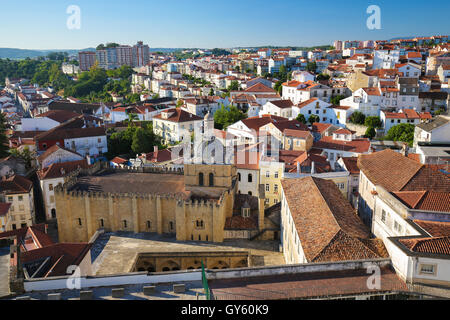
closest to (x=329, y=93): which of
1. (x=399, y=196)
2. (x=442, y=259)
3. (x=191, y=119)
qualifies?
(x=191, y=119)

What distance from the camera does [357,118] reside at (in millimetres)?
66938

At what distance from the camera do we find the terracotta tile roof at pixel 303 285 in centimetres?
1928

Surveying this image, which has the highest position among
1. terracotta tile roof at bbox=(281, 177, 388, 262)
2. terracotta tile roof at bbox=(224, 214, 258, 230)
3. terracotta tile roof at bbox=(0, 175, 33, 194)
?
terracotta tile roof at bbox=(281, 177, 388, 262)

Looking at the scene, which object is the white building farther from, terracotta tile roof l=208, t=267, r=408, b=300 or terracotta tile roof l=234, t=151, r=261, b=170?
terracotta tile roof l=208, t=267, r=408, b=300

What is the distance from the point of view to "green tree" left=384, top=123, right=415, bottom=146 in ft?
190

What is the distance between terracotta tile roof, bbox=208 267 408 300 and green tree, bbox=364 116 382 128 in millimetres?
47803

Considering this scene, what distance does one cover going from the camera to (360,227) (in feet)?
85.6

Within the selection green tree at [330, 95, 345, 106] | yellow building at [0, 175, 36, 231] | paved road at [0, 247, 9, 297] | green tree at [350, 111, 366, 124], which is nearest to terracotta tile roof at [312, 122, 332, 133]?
green tree at [350, 111, 366, 124]

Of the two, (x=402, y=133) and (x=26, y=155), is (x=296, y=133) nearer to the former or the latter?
(x=402, y=133)

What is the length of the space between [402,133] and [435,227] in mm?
40015

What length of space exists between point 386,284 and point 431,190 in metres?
10.2

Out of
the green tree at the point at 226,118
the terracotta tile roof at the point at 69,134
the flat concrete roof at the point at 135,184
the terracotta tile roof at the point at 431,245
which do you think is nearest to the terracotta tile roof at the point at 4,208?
the flat concrete roof at the point at 135,184

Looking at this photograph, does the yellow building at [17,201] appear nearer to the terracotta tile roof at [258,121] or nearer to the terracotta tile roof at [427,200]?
the terracotta tile roof at [258,121]

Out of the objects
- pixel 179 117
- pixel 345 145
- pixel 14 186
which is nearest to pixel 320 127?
pixel 345 145
